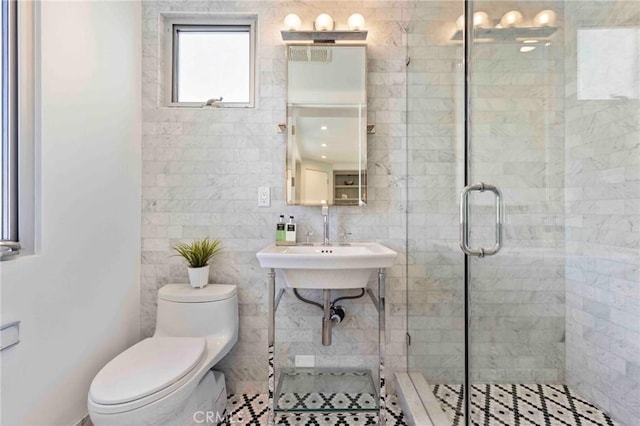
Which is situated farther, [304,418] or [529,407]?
[304,418]

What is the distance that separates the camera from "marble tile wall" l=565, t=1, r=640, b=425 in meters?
1.19

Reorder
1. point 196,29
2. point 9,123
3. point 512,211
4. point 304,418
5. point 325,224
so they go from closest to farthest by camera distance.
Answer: point 9,123
point 512,211
point 304,418
point 325,224
point 196,29

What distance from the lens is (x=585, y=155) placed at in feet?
4.25

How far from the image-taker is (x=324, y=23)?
1.76m

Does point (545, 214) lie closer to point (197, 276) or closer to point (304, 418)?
point (304, 418)

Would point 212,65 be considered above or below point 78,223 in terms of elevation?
above

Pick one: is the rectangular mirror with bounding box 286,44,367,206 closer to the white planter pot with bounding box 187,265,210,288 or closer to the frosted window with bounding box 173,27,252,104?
the frosted window with bounding box 173,27,252,104

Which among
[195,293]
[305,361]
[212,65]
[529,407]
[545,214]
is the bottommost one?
Result: [305,361]

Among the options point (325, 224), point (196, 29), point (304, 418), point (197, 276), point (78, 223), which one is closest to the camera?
point (78, 223)

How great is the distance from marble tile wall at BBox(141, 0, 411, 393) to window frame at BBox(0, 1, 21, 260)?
2.11ft

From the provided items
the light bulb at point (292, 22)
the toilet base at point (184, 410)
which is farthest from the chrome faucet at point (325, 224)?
the light bulb at point (292, 22)

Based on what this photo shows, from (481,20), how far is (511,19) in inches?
5.2

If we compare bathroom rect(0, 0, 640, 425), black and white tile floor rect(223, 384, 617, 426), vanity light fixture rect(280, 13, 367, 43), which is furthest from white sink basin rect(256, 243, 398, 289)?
vanity light fixture rect(280, 13, 367, 43)

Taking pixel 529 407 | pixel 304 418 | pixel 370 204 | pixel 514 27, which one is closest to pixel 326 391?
pixel 304 418
